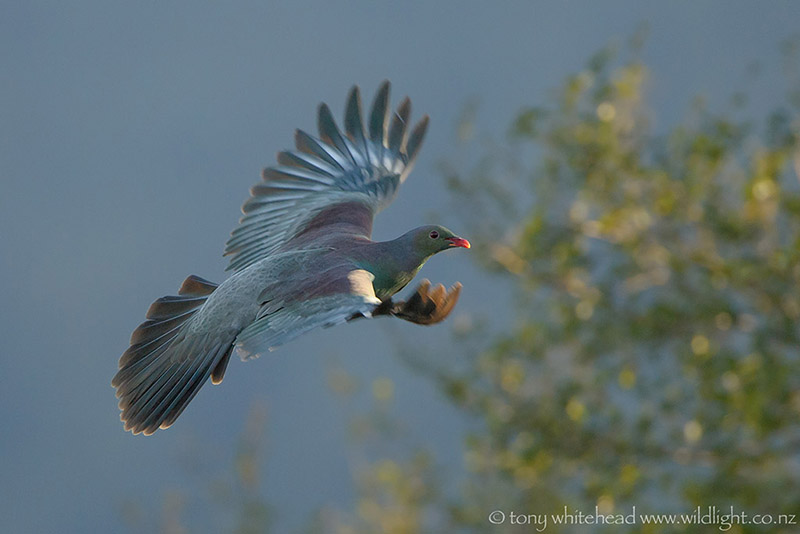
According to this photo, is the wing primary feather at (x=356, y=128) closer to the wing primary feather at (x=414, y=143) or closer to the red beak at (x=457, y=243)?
the wing primary feather at (x=414, y=143)

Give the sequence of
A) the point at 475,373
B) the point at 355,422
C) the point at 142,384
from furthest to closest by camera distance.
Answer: the point at 355,422 < the point at 475,373 < the point at 142,384

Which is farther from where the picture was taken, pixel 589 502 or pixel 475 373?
pixel 475 373

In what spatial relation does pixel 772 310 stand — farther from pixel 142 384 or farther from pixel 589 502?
pixel 142 384

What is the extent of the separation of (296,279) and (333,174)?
5.04 ft

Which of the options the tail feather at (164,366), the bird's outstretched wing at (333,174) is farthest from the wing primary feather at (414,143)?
the tail feather at (164,366)

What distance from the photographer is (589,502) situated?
5.27 m

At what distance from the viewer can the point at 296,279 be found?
382cm

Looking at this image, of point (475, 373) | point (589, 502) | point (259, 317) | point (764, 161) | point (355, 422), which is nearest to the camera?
point (259, 317)

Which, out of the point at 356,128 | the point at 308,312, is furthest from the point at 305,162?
the point at 308,312

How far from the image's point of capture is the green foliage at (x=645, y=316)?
192 inches

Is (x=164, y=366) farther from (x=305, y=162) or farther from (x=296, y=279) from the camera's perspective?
(x=305, y=162)

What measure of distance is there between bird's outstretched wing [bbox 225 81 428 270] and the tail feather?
751mm

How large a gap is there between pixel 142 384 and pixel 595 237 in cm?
242

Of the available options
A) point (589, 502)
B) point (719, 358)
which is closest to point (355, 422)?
point (589, 502)
